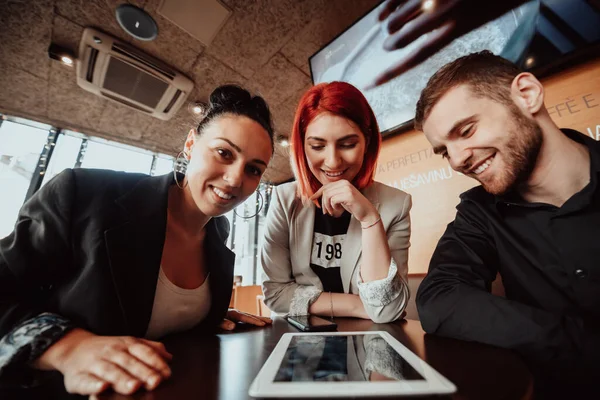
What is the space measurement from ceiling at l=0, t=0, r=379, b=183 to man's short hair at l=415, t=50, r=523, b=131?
146 centimetres

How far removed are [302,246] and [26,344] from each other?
3.11ft

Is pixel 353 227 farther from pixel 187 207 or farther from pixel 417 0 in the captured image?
pixel 417 0

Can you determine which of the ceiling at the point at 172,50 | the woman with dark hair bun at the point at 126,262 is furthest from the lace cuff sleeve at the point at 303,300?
the ceiling at the point at 172,50

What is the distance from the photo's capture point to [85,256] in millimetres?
716

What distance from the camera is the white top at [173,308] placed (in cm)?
87

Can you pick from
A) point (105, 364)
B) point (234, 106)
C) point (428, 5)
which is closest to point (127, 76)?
point (234, 106)

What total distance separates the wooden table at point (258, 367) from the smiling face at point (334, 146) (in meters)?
0.78

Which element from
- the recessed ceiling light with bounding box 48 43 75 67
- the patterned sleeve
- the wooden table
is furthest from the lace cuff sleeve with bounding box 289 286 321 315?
the recessed ceiling light with bounding box 48 43 75 67

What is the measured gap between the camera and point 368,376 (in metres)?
0.35

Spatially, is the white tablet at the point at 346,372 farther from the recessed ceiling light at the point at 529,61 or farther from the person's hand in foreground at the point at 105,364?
the recessed ceiling light at the point at 529,61

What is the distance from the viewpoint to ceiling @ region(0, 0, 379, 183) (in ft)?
7.09

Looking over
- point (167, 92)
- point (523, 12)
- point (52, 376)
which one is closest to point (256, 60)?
point (167, 92)

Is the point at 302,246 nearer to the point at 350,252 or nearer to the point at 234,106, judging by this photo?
the point at 350,252

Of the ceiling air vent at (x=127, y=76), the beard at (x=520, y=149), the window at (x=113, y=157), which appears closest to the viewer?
the beard at (x=520, y=149)
